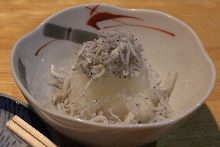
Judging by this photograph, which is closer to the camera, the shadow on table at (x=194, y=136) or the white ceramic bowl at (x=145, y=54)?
the white ceramic bowl at (x=145, y=54)

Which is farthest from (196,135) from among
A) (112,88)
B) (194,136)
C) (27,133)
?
(27,133)

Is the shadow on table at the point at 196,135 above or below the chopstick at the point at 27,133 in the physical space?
below

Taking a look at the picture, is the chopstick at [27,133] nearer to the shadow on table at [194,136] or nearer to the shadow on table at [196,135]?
the shadow on table at [194,136]

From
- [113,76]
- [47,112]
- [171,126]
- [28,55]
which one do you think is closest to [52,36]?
[28,55]

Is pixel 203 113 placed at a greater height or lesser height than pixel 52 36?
lesser

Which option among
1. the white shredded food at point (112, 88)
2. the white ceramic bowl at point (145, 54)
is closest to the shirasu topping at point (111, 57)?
the white shredded food at point (112, 88)

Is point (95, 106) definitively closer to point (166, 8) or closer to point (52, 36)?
point (52, 36)

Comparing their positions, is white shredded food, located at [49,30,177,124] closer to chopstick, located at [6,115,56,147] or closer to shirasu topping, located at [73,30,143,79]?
shirasu topping, located at [73,30,143,79]
